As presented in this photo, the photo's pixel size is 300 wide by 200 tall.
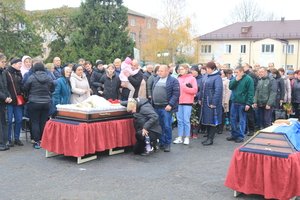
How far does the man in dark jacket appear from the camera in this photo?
282 inches

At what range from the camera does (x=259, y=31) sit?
52906 millimetres

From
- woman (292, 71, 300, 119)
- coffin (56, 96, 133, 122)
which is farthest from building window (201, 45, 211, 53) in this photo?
coffin (56, 96, 133, 122)

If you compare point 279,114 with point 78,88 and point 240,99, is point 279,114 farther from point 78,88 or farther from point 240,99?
point 78,88

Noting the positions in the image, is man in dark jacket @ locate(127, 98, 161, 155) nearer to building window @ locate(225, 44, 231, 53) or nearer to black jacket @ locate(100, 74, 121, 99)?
black jacket @ locate(100, 74, 121, 99)

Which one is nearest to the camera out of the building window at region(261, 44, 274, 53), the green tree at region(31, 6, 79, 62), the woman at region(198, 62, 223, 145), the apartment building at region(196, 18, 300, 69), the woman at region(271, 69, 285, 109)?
the woman at region(198, 62, 223, 145)

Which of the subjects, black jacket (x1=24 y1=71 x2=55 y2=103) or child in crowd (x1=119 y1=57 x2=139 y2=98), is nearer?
black jacket (x1=24 y1=71 x2=55 y2=103)

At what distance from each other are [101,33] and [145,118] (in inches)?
977

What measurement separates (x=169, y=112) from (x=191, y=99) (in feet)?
2.73

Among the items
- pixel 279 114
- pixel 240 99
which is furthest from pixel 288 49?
pixel 240 99

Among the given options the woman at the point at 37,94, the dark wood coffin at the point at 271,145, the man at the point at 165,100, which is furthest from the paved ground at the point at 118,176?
the dark wood coffin at the point at 271,145

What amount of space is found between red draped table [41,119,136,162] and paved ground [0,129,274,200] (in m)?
0.23

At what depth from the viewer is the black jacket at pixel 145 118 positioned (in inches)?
283

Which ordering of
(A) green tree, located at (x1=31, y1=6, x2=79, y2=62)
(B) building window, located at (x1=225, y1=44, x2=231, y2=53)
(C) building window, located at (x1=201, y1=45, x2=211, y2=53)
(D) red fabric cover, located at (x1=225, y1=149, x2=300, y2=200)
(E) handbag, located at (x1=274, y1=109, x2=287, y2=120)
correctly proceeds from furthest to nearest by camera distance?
(C) building window, located at (x1=201, y1=45, x2=211, y2=53)
(B) building window, located at (x1=225, y1=44, x2=231, y2=53)
(A) green tree, located at (x1=31, y1=6, x2=79, y2=62)
(E) handbag, located at (x1=274, y1=109, x2=287, y2=120)
(D) red fabric cover, located at (x1=225, y1=149, x2=300, y2=200)

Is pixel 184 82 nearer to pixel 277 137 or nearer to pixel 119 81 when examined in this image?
pixel 119 81
